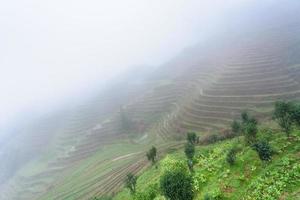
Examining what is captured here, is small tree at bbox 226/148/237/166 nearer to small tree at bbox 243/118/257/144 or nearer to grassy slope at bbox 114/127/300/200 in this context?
grassy slope at bbox 114/127/300/200

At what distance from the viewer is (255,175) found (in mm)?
35562

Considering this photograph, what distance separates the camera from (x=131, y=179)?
51531mm

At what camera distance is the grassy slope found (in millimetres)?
31781

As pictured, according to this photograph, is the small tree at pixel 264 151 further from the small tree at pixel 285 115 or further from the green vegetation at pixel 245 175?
the small tree at pixel 285 115

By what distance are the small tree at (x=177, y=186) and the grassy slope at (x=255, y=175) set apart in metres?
3.47

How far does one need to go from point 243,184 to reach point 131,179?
68.6 ft

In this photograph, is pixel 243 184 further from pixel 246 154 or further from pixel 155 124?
pixel 155 124

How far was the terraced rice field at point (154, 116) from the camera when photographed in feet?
290

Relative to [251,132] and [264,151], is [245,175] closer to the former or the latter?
[264,151]

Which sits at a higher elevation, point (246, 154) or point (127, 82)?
point (246, 154)

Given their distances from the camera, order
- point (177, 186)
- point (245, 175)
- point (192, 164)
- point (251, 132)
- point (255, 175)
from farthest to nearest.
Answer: point (192, 164) → point (251, 132) → point (245, 175) → point (255, 175) → point (177, 186)

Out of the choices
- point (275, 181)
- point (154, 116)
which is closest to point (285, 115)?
point (275, 181)

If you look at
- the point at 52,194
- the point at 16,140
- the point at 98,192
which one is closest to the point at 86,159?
the point at 52,194

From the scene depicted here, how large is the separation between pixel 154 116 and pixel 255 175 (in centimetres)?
8758
